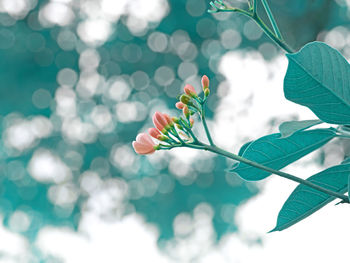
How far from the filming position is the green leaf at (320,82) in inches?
15.7

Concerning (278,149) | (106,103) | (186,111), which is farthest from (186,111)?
(106,103)

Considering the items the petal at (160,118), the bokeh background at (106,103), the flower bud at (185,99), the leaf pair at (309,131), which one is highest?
the bokeh background at (106,103)

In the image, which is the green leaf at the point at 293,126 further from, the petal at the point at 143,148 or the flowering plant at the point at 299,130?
the petal at the point at 143,148

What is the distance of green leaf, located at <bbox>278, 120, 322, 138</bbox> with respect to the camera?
0.44m

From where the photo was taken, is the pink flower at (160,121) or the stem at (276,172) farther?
the pink flower at (160,121)

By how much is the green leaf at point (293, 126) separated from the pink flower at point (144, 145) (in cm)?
13

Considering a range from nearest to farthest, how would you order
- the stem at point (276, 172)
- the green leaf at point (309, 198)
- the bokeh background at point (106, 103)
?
the stem at point (276, 172)
the green leaf at point (309, 198)
the bokeh background at point (106, 103)

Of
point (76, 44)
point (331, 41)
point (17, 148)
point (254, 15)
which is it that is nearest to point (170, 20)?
point (76, 44)

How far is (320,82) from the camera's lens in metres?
0.41

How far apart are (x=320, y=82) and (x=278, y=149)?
0.32 feet

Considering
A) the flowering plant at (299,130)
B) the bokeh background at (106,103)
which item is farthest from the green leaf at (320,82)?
the bokeh background at (106,103)

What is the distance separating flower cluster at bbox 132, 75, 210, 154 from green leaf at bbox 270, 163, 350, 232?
0.12 m

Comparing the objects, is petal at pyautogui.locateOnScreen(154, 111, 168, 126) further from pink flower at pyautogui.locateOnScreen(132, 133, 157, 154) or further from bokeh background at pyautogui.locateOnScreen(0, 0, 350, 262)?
bokeh background at pyautogui.locateOnScreen(0, 0, 350, 262)

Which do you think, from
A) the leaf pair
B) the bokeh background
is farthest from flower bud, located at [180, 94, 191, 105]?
the bokeh background
